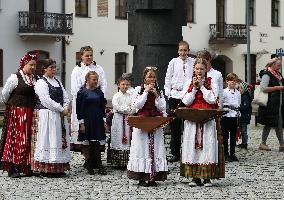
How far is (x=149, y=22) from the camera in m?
16.0

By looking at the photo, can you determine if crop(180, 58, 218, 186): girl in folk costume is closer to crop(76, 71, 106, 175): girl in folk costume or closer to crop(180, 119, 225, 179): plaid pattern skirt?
crop(180, 119, 225, 179): plaid pattern skirt

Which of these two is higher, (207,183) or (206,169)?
(206,169)

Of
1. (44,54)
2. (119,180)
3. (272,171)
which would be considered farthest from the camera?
(44,54)

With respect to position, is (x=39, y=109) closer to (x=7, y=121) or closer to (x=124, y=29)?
(x=7, y=121)

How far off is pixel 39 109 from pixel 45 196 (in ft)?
8.02

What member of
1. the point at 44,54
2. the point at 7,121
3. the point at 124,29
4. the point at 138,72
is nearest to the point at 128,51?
the point at 124,29

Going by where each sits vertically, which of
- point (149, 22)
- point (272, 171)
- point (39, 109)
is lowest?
point (272, 171)

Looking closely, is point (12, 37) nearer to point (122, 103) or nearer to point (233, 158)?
point (233, 158)

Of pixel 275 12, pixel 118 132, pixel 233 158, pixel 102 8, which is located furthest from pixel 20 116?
pixel 275 12

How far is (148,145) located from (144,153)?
118 mm

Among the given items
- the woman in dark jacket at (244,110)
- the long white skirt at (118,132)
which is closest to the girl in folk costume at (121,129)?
the long white skirt at (118,132)

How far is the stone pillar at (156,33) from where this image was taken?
15961 millimetres

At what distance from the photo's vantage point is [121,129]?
551 inches

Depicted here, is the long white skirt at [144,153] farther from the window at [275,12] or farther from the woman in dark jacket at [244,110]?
the window at [275,12]
